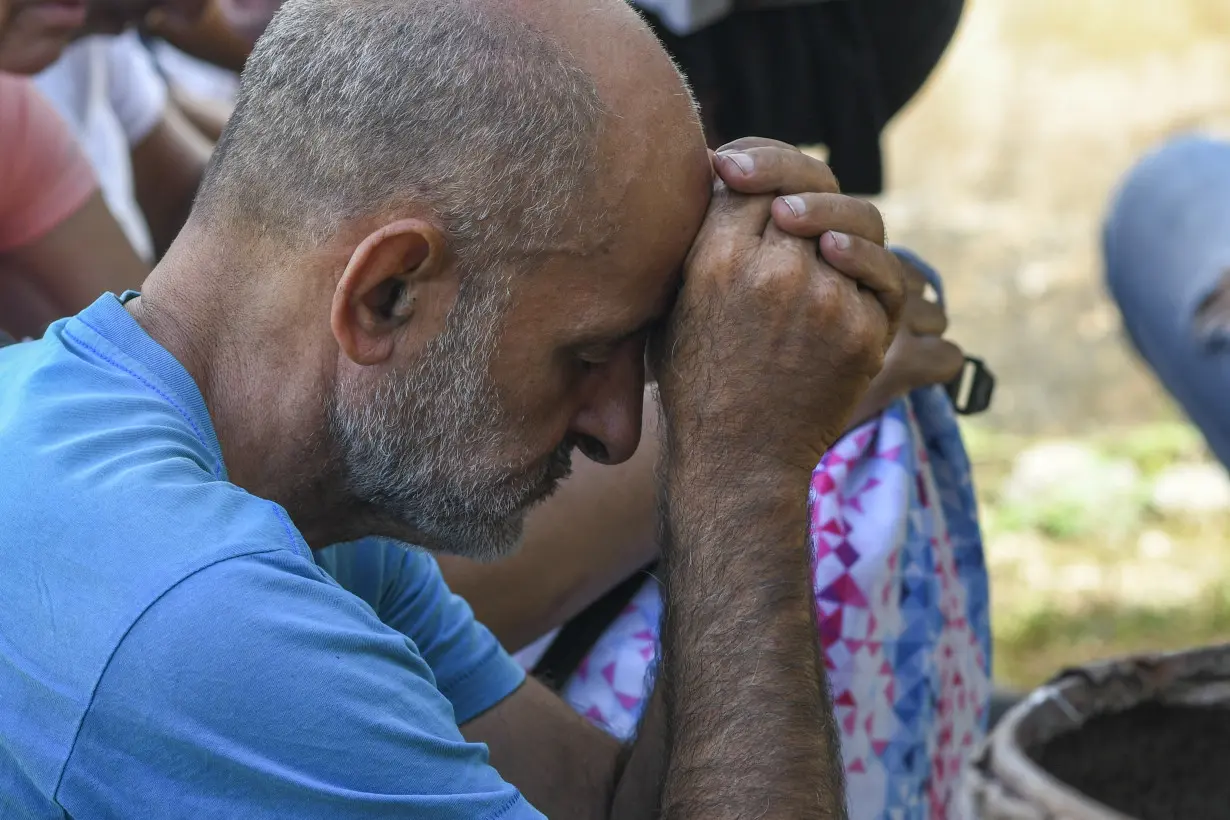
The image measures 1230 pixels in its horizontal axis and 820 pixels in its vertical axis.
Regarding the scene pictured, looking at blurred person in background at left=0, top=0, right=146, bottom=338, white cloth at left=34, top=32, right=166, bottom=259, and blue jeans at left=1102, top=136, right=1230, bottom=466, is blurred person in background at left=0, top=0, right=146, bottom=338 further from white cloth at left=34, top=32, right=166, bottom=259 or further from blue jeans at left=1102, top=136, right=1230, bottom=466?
blue jeans at left=1102, top=136, right=1230, bottom=466

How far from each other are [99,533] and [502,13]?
1.99 feet

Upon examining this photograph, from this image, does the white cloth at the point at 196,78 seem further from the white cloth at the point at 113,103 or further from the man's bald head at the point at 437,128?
Result: the man's bald head at the point at 437,128

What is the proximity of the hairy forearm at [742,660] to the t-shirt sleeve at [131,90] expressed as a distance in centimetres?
215

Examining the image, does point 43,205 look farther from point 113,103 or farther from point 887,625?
point 887,625

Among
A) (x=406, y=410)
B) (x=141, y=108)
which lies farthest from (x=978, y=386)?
(x=141, y=108)

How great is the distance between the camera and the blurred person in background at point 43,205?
2.50 meters

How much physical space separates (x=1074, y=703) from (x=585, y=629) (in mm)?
918

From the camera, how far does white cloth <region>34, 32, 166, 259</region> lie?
2.98 m

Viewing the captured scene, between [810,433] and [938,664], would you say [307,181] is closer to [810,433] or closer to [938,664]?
[810,433]

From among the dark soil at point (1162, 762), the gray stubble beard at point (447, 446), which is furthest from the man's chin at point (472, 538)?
the dark soil at point (1162, 762)

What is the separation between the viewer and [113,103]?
3189mm

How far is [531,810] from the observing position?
3.98 feet

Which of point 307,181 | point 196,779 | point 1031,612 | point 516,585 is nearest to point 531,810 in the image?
point 196,779

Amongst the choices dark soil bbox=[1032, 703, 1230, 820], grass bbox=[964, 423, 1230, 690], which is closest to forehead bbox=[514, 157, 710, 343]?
dark soil bbox=[1032, 703, 1230, 820]
